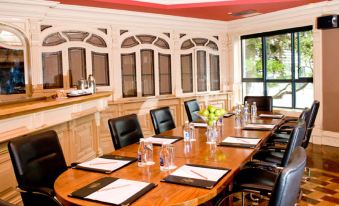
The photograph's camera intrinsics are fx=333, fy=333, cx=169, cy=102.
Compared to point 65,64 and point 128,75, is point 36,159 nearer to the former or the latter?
point 65,64

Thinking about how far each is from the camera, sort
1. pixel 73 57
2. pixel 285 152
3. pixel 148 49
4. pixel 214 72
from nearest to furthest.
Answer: pixel 285 152 < pixel 73 57 < pixel 148 49 < pixel 214 72

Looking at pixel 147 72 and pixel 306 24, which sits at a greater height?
pixel 306 24

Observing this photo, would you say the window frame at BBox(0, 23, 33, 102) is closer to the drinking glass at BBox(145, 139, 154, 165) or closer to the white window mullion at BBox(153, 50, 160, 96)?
the white window mullion at BBox(153, 50, 160, 96)

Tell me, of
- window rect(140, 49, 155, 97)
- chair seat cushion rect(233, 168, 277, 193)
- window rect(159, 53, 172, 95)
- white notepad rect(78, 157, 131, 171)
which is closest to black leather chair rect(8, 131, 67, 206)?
white notepad rect(78, 157, 131, 171)

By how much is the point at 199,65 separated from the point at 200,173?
16.7 ft

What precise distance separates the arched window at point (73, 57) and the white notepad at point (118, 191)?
337 cm

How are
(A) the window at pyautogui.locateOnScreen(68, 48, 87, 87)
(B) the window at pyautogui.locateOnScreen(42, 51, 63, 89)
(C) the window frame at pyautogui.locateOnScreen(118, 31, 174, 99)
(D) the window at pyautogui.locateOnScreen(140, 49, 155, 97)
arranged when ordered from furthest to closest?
(D) the window at pyautogui.locateOnScreen(140, 49, 155, 97), (C) the window frame at pyautogui.locateOnScreen(118, 31, 174, 99), (A) the window at pyautogui.locateOnScreen(68, 48, 87, 87), (B) the window at pyautogui.locateOnScreen(42, 51, 63, 89)

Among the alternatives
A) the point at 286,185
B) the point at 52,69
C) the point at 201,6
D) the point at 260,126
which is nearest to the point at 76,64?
the point at 52,69

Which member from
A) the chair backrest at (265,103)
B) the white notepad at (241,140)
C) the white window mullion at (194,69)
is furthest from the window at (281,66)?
the white notepad at (241,140)

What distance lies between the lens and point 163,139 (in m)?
3.01

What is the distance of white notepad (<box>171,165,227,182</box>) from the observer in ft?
6.16

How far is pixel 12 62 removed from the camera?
14.5 ft

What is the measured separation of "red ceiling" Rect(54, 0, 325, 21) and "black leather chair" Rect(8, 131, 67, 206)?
2.90 metres

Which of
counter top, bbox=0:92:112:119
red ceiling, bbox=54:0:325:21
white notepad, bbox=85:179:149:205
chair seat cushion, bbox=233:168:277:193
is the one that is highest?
red ceiling, bbox=54:0:325:21
